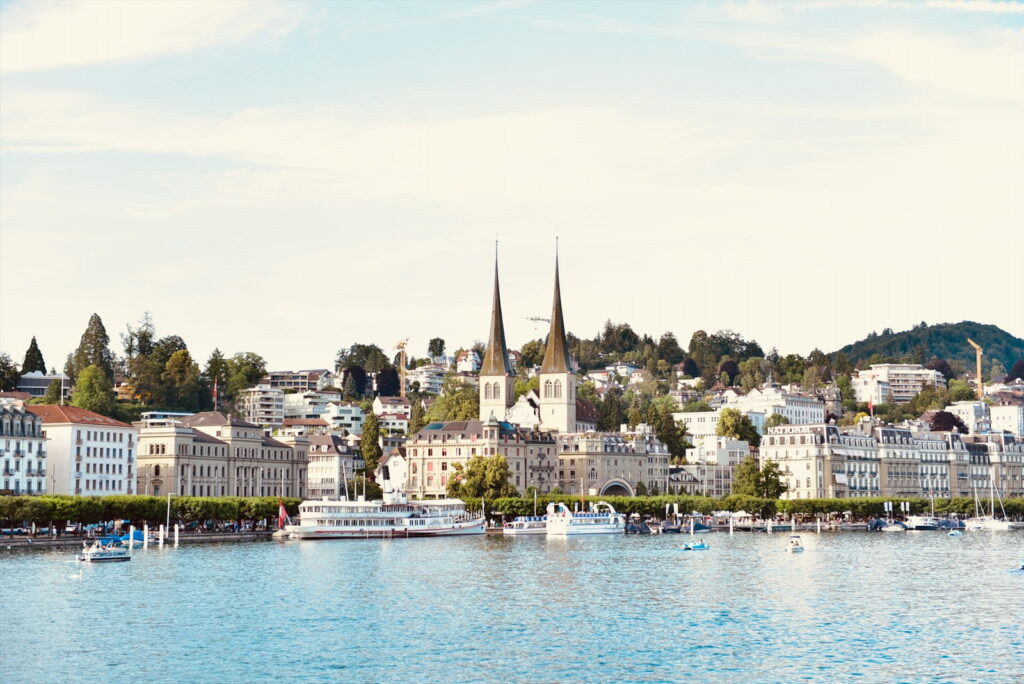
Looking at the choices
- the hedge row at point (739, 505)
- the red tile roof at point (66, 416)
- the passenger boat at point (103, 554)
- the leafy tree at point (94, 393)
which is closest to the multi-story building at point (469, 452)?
the hedge row at point (739, 505)

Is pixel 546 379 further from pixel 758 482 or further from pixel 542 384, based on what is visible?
pixel 758 482

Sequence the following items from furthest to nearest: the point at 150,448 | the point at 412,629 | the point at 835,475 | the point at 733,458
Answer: the point at 733,458 < the point at 835,475 < the point at 150,448 < the point at 412,629

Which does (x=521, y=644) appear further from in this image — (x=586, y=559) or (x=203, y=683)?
(x=586, y=559)

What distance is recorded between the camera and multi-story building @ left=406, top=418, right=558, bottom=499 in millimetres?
167625

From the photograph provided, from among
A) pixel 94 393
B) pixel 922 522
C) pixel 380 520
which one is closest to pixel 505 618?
pixel 380 520

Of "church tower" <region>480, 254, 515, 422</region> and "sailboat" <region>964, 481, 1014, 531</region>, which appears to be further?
"church tower" <region>480, 254, 515, 422</region>

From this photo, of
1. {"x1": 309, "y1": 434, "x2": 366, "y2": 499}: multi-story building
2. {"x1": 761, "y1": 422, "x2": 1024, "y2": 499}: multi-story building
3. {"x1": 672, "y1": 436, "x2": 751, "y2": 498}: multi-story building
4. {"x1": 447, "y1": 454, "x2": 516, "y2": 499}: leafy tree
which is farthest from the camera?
{"x1": 672, "y1": 436, "x2": 751, "y2": 498}: multi-story building

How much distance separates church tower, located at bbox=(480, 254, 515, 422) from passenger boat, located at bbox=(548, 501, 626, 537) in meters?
41.7

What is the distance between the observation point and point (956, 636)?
56406 mm

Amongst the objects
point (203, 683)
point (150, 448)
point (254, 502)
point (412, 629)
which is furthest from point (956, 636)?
point (150, 448)

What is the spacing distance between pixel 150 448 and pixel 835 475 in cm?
8384

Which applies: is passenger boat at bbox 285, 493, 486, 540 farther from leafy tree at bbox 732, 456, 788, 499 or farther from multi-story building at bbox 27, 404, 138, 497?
leafy tree at bbox 732, 456, 788, 499

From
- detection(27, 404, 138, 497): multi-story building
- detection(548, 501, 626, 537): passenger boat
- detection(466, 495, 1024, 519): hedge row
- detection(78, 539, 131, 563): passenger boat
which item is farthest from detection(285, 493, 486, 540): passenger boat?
detection(78, 539, 131, 563): passenger boat

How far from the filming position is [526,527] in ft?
458
